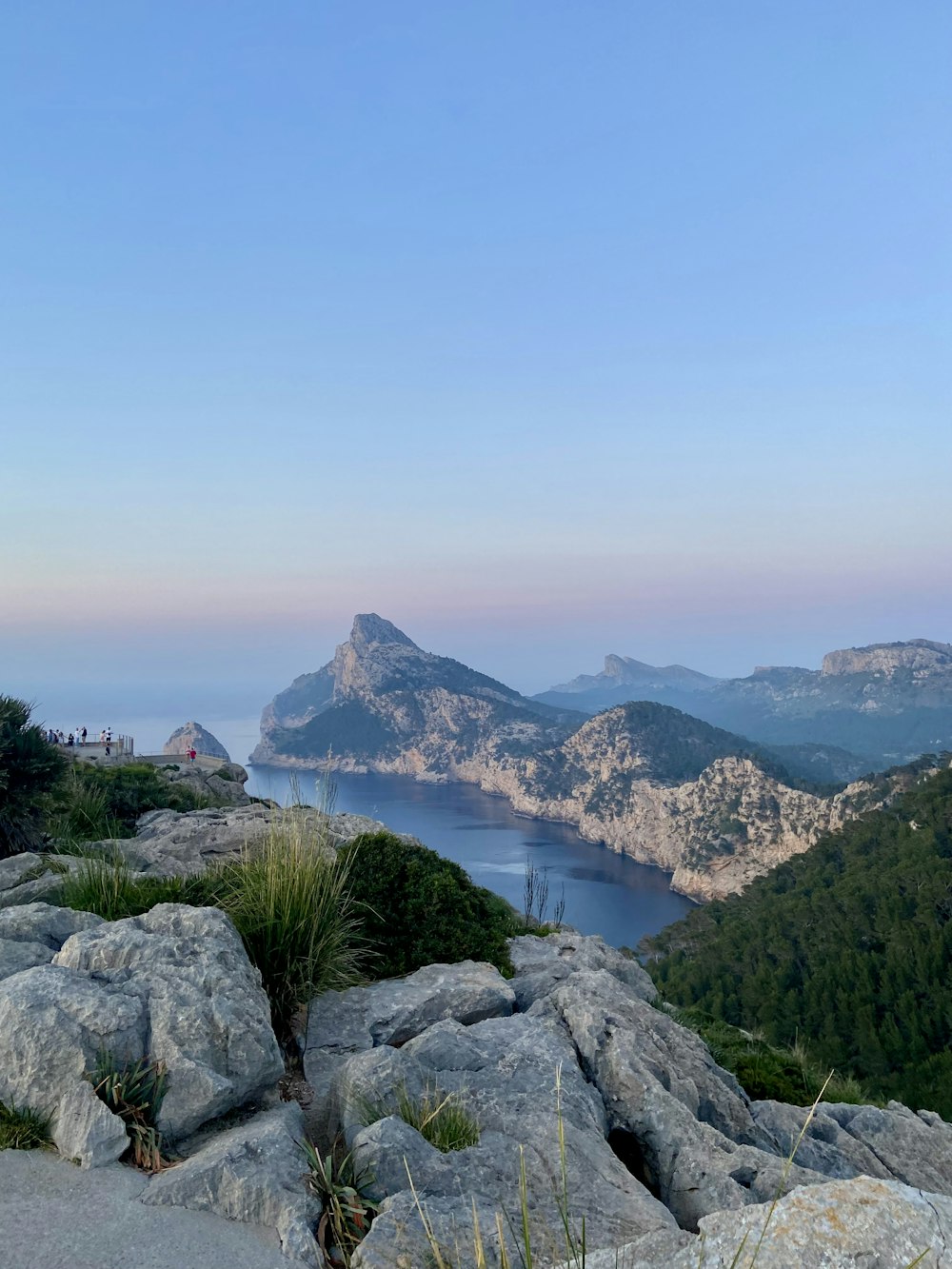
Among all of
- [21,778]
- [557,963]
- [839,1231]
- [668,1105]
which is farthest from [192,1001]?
[21,778]

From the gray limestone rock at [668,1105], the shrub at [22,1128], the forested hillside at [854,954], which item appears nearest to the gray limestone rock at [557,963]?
the gray limestone rock at [668,1105]

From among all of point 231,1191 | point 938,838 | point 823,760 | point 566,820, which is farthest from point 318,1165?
point 823,760

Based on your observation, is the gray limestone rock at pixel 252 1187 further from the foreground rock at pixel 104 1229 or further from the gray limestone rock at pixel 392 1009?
the gray limestone rock at pixel 392 1009

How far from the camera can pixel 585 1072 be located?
6680 mm

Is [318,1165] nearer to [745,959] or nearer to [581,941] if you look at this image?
[581,941]

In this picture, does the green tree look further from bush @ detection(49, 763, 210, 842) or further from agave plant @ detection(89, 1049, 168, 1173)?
agave plant @ detection(89, 1049, 168, 1173)

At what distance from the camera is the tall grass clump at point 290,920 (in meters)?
7.06

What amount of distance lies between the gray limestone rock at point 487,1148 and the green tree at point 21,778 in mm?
11723

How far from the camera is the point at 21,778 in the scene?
15273 millimetres

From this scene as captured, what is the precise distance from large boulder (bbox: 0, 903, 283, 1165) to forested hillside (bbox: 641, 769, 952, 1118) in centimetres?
2607

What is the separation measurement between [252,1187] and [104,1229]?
29.1 inches

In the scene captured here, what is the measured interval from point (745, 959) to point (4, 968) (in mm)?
58602

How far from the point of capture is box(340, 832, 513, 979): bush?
8.69 meters

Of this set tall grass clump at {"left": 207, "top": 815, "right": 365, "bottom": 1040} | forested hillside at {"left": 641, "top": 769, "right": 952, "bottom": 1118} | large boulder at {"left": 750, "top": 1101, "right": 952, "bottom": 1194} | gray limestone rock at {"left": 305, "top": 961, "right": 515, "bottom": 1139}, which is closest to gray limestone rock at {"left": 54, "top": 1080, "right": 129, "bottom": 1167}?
gray limestone rock at {"left": 305, "top": 961, "right": 515, "bottom": 1139}
